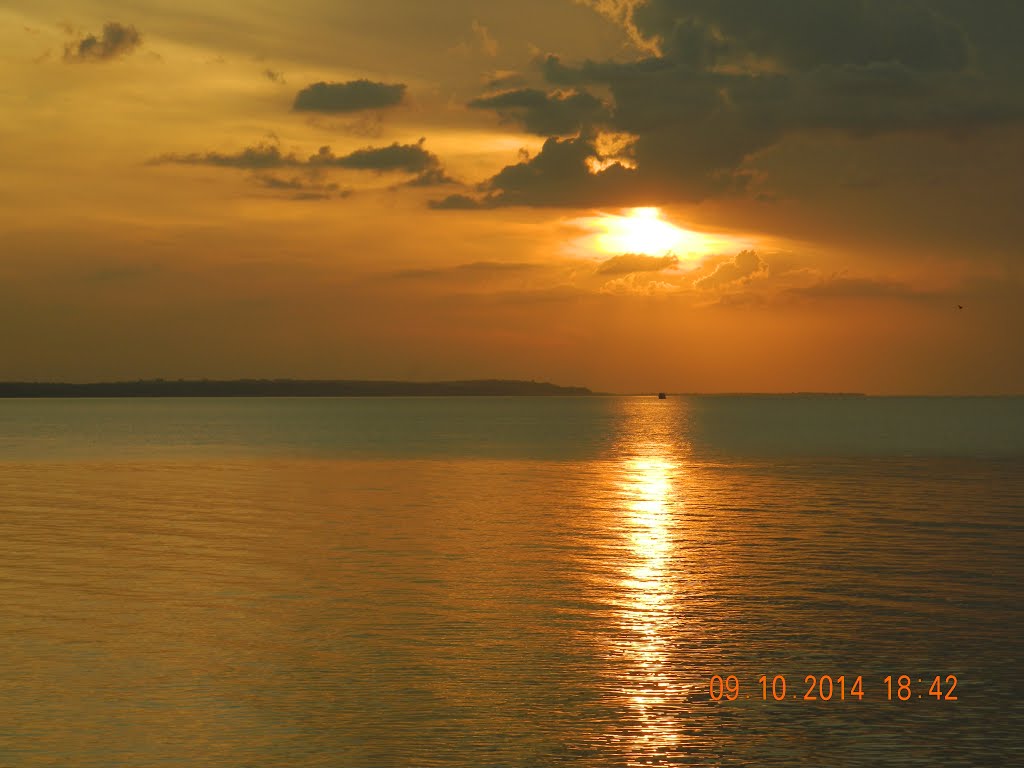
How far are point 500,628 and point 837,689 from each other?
30.1 ft

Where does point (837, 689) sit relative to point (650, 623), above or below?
above

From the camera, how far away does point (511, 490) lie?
74.4 meters

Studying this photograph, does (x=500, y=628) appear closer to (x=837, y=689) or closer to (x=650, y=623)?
(x=650, y=623)

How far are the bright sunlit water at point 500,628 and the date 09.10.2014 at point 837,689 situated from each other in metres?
0.19

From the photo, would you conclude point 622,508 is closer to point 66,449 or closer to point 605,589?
point 605,589

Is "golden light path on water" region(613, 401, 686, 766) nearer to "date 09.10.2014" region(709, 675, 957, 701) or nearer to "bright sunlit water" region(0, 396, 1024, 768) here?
"bright sunlit water" region(0, 396, 1024, 768)

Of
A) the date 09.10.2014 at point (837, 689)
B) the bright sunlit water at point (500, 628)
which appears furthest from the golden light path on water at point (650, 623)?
the date 09.10.2014 at point (837, 689)

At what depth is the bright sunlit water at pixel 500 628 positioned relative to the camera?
20641 millimetres

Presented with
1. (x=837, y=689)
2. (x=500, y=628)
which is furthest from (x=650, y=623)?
(x=837, y=689)

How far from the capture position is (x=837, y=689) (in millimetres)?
23844

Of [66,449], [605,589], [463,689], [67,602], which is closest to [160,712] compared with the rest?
[463,689]

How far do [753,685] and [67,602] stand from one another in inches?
764

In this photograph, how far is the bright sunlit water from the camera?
20.6 meters

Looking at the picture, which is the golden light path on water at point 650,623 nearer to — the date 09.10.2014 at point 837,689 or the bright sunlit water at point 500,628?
the bright sunlit water at point 500,628
